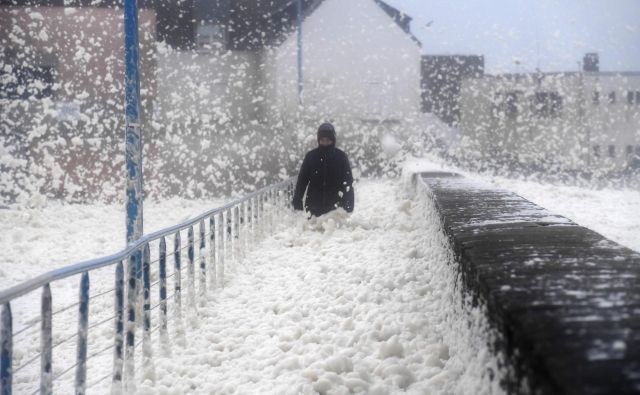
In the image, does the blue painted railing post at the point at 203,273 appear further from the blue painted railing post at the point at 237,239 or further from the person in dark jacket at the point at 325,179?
the person in dark jacket at the point at 325,179

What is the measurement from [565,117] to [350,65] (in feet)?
60.9

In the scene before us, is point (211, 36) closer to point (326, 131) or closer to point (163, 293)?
point (326, 131)

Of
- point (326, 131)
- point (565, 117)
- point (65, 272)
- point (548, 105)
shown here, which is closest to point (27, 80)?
point (326, 131)

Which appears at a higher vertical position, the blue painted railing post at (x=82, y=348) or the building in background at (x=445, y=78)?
the building in background at (x=445, y=78)

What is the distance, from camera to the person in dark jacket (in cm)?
812

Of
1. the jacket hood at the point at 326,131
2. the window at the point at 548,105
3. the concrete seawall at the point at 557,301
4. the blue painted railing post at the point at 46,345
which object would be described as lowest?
the blue painted railing post at the point at 46,345

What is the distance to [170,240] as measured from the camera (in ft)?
32.6

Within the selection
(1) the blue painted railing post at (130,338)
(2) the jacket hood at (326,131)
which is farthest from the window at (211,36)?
(1) the blue painted railing post at (130,338)

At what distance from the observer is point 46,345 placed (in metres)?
2.33

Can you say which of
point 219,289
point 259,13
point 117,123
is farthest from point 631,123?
point 219,289

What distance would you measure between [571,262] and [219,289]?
154 inches

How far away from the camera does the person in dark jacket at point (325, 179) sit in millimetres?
8117

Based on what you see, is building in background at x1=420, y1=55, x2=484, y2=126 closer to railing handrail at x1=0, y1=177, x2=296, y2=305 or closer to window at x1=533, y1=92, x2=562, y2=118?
window at x1=533, y1=92, x2=562, y2=118

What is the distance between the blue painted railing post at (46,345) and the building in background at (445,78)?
149 ft
